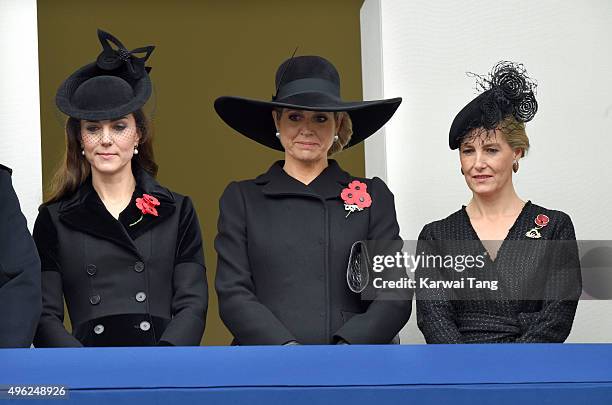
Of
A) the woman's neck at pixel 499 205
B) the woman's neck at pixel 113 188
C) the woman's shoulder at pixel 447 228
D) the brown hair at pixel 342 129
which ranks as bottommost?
the woman's shoulder at pixel 447 228

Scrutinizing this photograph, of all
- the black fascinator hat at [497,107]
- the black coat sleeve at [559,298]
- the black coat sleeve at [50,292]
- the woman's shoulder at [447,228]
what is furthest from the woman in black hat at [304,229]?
the black coat sleeve at [50,292]

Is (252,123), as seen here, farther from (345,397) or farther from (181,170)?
(181,170)

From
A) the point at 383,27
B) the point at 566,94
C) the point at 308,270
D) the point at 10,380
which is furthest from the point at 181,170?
the point at 10,380

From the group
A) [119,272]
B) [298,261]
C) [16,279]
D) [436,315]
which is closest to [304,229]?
[298,261]

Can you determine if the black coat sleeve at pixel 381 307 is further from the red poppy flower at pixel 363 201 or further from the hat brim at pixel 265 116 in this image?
the hat brim at pixel 265 116

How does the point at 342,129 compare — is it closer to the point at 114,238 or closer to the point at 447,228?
the point at 447,228

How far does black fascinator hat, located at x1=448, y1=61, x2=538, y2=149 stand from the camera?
409 centimetres

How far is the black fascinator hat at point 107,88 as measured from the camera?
4043 millimetres

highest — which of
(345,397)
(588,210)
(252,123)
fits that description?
(252,123)

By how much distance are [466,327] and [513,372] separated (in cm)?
109

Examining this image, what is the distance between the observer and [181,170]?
6457 mm

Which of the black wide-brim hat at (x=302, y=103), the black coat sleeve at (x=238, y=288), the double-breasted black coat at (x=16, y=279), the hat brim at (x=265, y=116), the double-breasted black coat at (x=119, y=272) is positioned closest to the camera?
the double-breasted black coat at (x=16, y=279)

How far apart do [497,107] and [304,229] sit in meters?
0.76

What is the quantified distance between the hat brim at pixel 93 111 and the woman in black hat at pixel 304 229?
26 centimetres
